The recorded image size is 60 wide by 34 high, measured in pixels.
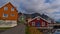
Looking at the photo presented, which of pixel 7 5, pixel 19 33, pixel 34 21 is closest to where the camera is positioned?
pixel 19 33

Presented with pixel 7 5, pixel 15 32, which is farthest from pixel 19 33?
pixel 7 5

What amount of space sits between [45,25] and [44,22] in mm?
1015

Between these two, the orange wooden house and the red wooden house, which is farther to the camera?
the red wooden house

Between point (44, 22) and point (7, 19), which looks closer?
point (7, 19)

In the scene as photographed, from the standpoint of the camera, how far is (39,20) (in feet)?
194

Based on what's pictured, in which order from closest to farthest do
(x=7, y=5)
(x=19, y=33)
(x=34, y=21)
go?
(x=19, y=33)
(x=7, y=5)
(x=34, y=21)

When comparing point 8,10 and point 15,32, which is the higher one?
point 8,10

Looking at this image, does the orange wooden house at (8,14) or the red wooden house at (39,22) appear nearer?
the orange wooden house at (8,14)

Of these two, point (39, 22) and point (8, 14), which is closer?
point (8, 14)

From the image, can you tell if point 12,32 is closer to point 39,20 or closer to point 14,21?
point 14,21

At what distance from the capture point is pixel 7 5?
53.6m

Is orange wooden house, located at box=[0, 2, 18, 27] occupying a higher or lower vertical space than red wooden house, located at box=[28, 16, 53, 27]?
higher

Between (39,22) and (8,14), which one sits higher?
(8,14)

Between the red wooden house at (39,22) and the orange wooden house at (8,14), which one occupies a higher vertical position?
the orange wooden house at (8,14)
